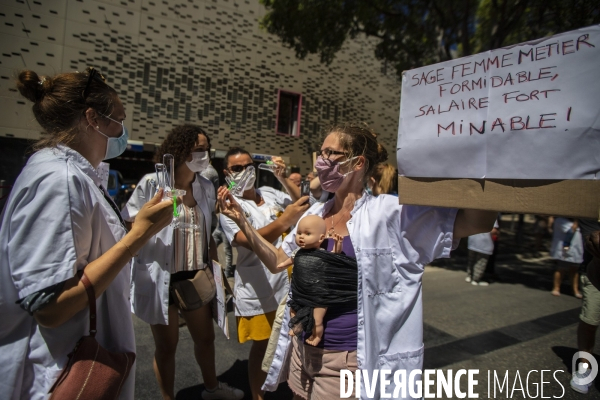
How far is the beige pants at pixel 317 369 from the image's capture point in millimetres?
1926

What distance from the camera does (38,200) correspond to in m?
1.42

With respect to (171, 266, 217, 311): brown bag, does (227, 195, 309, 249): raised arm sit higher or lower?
higher

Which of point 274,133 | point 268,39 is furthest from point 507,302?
point 268,39

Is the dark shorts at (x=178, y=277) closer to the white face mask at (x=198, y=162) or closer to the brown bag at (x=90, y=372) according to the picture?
the white face mask at (x=198, y=162)

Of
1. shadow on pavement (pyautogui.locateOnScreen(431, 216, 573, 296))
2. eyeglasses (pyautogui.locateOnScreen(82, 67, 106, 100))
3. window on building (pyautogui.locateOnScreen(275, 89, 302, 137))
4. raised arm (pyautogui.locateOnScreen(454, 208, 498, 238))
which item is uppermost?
window on building (pyautogui.locateOnScreen(275, 89, 302, 137))

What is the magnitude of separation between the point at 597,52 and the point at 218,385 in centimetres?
331

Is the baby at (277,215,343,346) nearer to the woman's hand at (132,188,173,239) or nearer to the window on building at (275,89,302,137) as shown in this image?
the woman's hand at (132,188,173,239)

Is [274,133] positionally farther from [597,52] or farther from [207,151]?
[597,52]

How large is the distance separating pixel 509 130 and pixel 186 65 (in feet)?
50.8

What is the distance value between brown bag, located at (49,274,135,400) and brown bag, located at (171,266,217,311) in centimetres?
132

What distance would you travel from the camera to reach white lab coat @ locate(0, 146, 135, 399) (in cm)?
139

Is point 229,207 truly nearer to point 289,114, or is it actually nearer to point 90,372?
point 90,372

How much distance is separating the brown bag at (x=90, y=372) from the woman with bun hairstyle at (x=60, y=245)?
0.04 meters

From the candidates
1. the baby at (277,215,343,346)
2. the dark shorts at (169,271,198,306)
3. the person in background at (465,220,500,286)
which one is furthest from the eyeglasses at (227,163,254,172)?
the person in background at (465,220,500,286)
